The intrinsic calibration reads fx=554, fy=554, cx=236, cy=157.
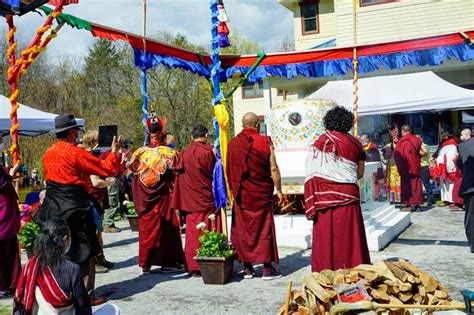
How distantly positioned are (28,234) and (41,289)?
261cm

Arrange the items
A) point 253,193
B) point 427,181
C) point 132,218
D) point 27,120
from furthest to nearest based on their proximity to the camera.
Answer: point 427,181, point 27,120, point 132,218, point 253,193

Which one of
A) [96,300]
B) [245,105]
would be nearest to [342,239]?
[96,300]

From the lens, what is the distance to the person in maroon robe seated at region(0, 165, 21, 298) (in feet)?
20.0

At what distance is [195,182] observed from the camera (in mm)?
6711

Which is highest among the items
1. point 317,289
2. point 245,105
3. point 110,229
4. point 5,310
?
point 245,105

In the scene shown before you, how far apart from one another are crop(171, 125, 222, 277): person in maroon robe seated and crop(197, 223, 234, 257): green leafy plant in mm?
359

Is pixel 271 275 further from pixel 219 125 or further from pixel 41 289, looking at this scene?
pixel 41 289

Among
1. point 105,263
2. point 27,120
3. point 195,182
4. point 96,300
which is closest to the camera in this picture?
point 96,300

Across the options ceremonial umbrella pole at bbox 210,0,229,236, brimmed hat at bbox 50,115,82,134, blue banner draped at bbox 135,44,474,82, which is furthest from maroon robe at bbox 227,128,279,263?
blue banner draped at bbox 135,44,474,82

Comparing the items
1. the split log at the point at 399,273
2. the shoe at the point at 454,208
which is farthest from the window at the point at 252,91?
the split log at the point at 399,273

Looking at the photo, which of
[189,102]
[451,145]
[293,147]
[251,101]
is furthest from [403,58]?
[189,102]

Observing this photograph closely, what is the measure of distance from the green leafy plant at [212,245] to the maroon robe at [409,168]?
6576 mm

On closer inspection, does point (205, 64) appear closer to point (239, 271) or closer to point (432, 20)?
point (239, 271)

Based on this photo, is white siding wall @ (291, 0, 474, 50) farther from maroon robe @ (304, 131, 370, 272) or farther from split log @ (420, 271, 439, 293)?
split log @ (420, 271, 439, 293)
